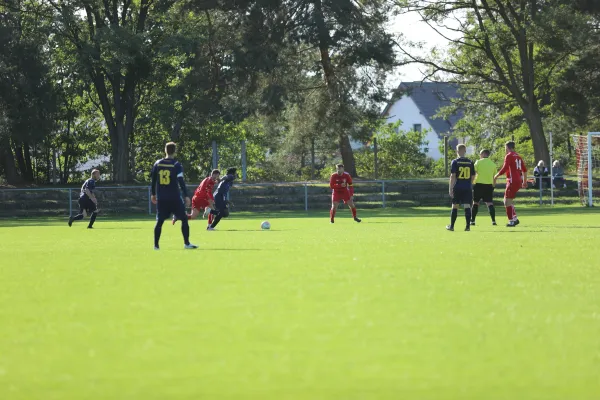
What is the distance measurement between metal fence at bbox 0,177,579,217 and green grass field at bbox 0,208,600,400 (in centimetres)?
2711

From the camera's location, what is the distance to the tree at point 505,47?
42094 mm

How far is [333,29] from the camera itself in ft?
135

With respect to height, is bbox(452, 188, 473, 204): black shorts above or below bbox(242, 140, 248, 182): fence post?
below

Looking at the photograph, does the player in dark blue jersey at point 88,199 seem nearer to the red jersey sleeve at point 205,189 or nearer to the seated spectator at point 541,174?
the red jersey sleeve at point 205,189

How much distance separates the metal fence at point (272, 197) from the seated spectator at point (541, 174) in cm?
33

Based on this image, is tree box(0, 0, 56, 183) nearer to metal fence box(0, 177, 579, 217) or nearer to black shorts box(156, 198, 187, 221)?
metal fence box(0, 177, 579, 217)

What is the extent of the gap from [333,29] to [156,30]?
790cm

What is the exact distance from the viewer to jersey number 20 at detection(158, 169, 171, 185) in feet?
54.9

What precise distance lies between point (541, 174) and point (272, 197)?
11.5m

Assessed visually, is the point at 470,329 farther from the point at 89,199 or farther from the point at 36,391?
the point at 89,199

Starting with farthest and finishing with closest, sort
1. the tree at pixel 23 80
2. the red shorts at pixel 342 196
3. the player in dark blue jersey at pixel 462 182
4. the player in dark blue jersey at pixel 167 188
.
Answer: the tree at pixel 23 80, the red shorts at pixel 342 196, the player in dark blue jersey at pixel 462 182, the player in dark blue jersey at pixel 167 188

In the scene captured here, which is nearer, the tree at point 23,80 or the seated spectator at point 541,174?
the tree at point 23,80

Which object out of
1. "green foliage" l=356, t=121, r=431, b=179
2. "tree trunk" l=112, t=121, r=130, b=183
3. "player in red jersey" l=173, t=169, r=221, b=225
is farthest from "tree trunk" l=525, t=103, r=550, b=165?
"player in red jersey" l=173, t=169, r=221, b=225

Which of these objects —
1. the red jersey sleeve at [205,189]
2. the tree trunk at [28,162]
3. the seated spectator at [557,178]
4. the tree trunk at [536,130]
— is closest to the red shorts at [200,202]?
the red jersey sleeve at [205,189]
